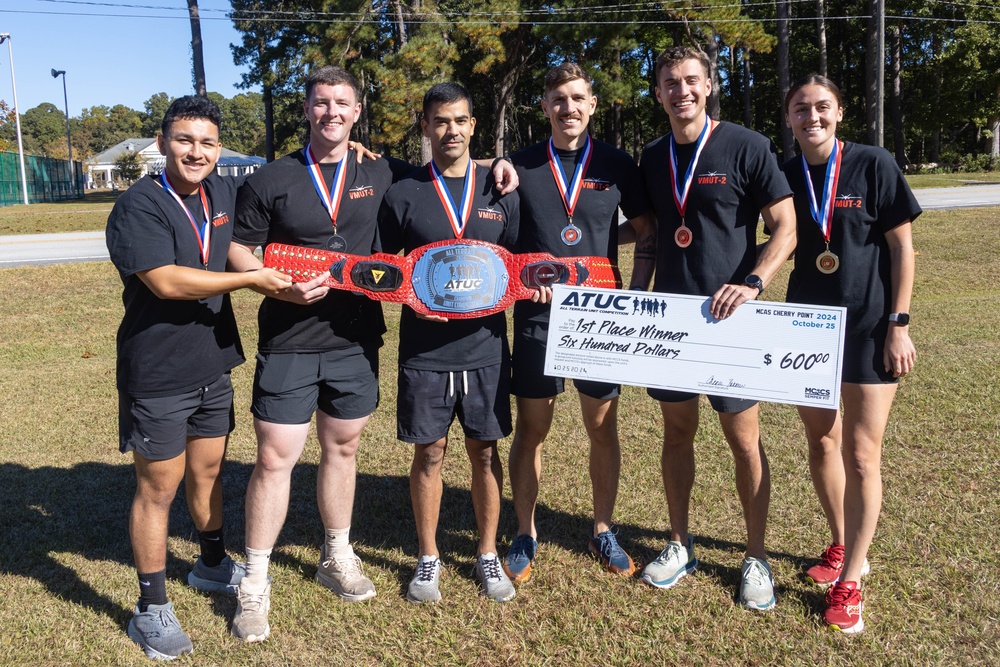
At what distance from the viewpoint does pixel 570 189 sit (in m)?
3.57

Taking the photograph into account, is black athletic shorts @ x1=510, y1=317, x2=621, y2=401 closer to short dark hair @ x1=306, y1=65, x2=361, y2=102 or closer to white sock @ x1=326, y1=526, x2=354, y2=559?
white sock @ x1=326, y1=526, x2=354, y2=559

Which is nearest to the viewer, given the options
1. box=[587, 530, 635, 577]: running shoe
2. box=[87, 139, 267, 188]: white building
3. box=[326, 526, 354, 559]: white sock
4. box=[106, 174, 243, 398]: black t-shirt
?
box=[106, 174, 243, 398]: black t-shirt

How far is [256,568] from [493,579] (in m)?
1.11

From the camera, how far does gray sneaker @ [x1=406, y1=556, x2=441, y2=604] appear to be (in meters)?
3.67

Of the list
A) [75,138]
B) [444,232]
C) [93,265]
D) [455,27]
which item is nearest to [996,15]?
[455,27]

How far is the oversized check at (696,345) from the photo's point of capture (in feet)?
10.6

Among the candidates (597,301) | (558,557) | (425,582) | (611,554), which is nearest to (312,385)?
(425,582)

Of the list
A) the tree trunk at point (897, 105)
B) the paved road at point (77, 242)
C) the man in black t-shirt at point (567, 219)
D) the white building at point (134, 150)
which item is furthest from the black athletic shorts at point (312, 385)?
the white building at point (134, 150)

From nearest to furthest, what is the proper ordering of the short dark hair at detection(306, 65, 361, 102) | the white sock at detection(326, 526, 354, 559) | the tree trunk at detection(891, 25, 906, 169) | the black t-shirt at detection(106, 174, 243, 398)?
the black t-shirt at detection(106, 174, 243, 398), the short dark hair at detection(306, 65, 361, 102), the white sock at detection(326, 526, 354, 559), the tree trunk at detection(891, 25, 906, 169)

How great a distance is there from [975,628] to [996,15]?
44028 millimetres

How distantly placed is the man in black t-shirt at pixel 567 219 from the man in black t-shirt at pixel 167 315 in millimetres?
1184

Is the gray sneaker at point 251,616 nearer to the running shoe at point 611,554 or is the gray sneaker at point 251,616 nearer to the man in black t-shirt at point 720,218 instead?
the running shoe at point 611,554

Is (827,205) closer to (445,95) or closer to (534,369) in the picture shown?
(534,369)

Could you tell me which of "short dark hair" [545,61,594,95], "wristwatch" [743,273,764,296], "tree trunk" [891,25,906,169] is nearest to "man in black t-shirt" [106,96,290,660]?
"short dark hair" [545,61,594,95]
